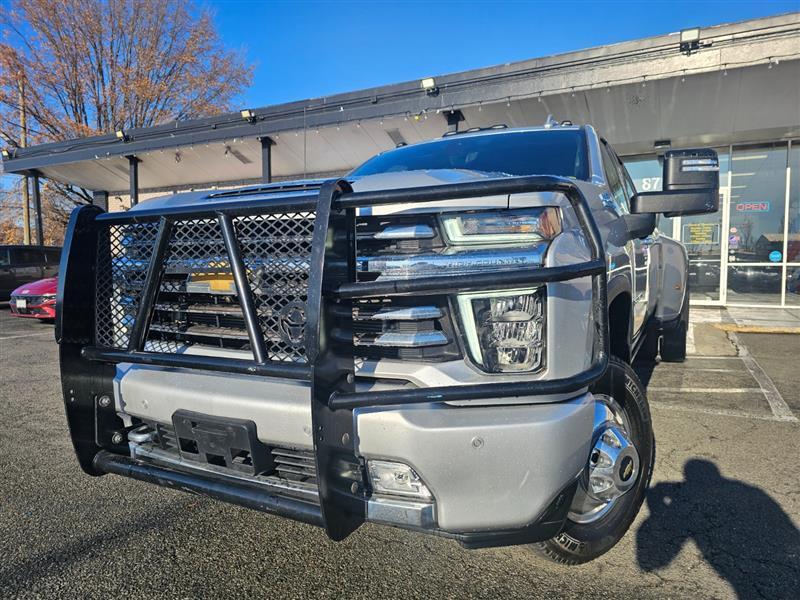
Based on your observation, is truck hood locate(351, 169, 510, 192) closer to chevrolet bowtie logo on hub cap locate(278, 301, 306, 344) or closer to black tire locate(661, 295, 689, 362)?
chevrolet bowtie logo on hub cap locate(278, 301, 306, 344)

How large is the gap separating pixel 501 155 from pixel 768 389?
3.82m

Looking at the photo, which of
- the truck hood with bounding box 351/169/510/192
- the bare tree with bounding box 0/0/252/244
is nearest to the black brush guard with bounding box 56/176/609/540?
the truck hood with bounding box 351/169/510/192

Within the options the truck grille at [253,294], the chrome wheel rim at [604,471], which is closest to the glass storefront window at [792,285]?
the chrome wheel rim at [604,471]

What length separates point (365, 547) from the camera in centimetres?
240

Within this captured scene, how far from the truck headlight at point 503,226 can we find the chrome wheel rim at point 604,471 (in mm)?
729

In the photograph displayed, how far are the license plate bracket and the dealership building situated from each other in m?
7.56

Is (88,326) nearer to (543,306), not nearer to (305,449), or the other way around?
(305,449)

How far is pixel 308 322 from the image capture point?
1.64 m

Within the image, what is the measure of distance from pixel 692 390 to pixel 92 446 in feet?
16.4

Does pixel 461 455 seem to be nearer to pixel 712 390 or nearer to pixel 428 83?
pixel 712 390

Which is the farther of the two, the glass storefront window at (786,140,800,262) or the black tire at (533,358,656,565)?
the glass storefront window at (786,140,800,262)

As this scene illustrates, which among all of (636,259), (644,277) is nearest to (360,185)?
(636,259)

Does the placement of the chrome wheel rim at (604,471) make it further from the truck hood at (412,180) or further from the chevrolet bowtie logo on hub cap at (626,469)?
the truck hood at (412,180)

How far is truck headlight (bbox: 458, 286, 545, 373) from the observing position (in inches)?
67.9
